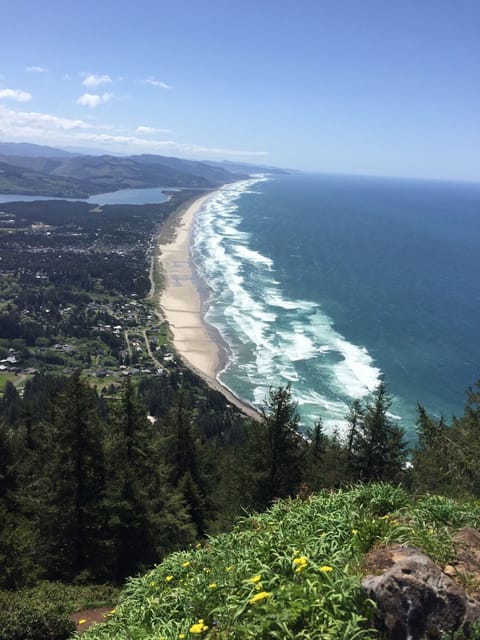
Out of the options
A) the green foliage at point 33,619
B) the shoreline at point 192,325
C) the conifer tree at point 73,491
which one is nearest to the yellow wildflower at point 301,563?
the green foliage at point 33,619

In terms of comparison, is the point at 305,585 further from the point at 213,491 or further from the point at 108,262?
the point at 108,262

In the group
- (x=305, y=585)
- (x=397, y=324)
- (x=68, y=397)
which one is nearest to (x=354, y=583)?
(x=305, y=585)

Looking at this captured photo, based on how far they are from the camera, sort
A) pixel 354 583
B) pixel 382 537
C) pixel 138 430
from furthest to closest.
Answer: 1. pixel 138 430
2. pixel 382 537
3. pixel 354 583

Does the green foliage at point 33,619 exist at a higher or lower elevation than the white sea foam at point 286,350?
higher

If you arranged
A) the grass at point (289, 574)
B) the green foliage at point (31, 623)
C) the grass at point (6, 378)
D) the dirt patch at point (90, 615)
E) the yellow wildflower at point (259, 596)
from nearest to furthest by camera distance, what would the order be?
1. the grass at point (289, 574)
2. the yellow wildflower at point (259, 596)
3. the green foliage at point (31, 623)
4. the dirt patch at point (90, 615)
5. the grass at point (6, 378)

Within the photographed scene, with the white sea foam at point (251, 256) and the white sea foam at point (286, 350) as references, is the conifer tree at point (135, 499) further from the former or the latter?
the white sea foam at point (251, 256)

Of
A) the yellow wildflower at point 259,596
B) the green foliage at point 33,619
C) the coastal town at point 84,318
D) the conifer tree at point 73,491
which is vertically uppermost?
the yellow wildflower at point 259,596

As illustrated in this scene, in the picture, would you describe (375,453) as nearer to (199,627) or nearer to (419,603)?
(419,603)
